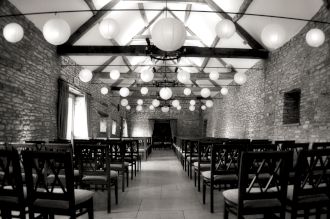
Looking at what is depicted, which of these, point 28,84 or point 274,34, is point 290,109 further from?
point 28,84

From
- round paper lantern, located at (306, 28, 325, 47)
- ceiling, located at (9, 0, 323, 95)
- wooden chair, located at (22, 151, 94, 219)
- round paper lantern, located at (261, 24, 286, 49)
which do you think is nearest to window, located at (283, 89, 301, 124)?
ceiling, located at (9, 0, 323, 95)

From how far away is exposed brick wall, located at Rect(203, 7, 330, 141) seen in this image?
15.5 feet

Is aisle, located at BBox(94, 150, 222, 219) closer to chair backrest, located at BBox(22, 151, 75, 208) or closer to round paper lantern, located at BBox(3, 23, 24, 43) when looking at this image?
chair backrest, located at BBox(22, 151, 75, 208)

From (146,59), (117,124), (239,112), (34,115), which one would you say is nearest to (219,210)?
(34,115)

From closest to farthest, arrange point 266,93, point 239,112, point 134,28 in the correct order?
point 266,93
point 134,28
point 239,112

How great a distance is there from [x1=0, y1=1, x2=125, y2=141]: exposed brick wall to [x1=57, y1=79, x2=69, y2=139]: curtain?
0.33 feet

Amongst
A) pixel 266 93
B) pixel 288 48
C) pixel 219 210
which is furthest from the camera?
pixel 266 93

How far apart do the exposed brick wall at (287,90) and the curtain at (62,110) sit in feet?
18.4

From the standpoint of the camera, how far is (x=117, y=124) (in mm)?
14797

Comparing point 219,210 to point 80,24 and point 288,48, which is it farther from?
point 80,24

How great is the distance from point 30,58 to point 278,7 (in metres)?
5.35

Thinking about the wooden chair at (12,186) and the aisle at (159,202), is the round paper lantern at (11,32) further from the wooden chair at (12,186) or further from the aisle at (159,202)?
the aisle at (159,202)

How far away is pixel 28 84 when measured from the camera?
5.29m

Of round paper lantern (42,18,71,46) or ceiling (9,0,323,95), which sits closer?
round paper lantern (42,18,71,46)
